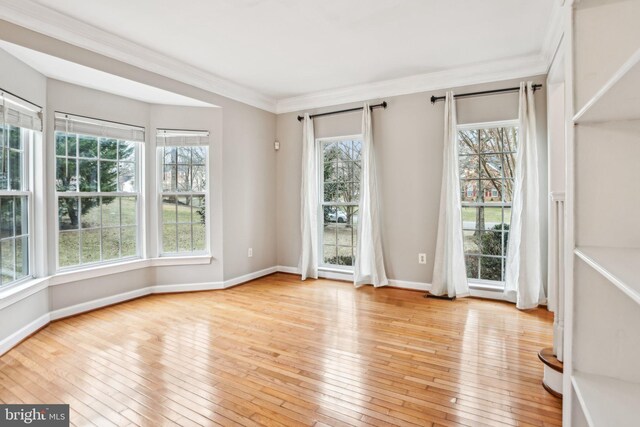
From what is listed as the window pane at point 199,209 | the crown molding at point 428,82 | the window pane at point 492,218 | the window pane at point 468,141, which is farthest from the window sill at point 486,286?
the window pane at point 199,209

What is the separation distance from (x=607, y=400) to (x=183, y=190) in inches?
171

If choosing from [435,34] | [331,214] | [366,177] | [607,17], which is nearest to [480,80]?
[435,34]

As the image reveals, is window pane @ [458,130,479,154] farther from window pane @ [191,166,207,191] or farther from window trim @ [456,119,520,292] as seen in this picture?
window pane @ [191,166,207,191]

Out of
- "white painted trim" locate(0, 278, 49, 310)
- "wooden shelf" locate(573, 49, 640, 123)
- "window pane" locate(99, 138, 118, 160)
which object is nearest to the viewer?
"wooden shelf" locate(573, 49, 640, 123)

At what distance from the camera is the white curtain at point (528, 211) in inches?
140

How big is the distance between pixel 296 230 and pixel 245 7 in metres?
3.22

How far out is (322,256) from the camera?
203 inches

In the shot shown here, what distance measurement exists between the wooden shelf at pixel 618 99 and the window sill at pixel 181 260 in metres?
4.11

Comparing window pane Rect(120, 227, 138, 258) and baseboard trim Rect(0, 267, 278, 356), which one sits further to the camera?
window pane Rect(120, 227, 138, 258)

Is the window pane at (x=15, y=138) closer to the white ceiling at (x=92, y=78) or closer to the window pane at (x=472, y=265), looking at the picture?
the white ceiling at (x=92, y=78)

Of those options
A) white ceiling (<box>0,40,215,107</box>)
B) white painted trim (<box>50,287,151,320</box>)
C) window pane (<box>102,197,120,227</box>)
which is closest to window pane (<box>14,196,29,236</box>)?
window pane (<box>102,197,120,227</box>)

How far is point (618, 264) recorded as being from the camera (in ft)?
3.57

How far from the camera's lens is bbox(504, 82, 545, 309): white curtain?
11.7ft

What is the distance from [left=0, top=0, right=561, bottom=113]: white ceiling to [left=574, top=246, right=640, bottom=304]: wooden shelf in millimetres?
2241
